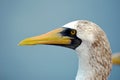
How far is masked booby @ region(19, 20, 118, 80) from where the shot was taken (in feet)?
3.88

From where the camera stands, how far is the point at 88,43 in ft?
3.89

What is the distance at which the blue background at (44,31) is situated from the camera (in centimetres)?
224

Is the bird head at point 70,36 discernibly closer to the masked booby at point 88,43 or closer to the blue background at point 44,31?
the masked booby at point 88,43

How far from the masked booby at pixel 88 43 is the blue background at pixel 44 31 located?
1.02m

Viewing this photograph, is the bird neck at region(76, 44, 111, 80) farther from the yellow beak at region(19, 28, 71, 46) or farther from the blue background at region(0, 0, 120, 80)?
the blue background at region(0, 0, 120, 80)

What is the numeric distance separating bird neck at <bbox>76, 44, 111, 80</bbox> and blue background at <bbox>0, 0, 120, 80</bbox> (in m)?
1.02

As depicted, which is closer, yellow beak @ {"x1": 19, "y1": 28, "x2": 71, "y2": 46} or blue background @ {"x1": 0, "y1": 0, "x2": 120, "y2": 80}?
yellow beak @ {"x1": 19, "y1": 28, "x2": 71, "y2": 46}

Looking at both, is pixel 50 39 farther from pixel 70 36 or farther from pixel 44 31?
pixel 44 31

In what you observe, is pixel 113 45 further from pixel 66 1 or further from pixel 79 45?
pixel 79 45

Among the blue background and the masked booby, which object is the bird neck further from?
the blue background

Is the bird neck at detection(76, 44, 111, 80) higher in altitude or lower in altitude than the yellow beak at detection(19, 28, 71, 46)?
lower

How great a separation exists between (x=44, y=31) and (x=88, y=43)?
43.5 inches

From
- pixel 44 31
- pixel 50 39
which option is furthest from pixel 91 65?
pixel 44 31

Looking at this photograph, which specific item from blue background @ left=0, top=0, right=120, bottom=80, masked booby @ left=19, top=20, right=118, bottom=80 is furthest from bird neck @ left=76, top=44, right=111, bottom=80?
blue background @ left=0, top=0, right=120, bottom=80
